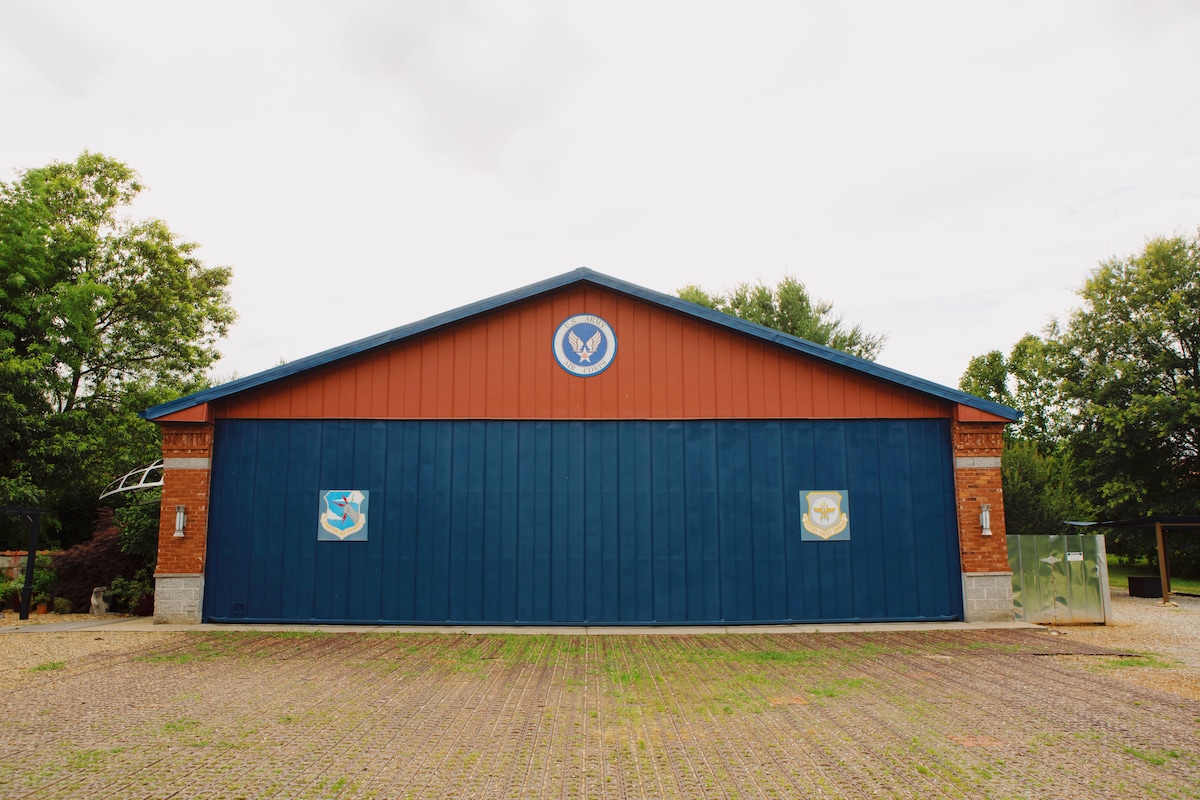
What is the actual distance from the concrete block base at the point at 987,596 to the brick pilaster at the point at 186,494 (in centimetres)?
1374

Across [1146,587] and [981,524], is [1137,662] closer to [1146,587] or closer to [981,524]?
[981,524]

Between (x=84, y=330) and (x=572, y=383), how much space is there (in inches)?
745

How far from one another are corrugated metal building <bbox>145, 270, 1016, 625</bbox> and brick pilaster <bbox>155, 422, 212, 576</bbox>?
4 cm

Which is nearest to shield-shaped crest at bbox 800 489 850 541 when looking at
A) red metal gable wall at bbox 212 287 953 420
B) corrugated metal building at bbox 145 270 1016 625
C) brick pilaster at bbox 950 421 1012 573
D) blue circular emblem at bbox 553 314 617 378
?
corrugated metal building at bbox 145 270 1016 625

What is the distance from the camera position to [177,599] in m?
13.7

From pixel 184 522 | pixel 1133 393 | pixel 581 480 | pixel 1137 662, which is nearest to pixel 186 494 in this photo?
pixel 184 522

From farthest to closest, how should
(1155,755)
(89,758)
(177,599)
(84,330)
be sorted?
1. (84,330)
2. (177,599)
3. (1155,755)
4. (89,758)

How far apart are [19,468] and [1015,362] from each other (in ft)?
184

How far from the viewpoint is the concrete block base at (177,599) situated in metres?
13.7

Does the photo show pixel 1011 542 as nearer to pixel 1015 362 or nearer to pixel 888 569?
pixel 888 569

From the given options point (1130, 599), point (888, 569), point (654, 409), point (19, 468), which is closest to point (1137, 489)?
point (1130, 599)

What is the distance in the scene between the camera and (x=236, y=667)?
9.86 metres

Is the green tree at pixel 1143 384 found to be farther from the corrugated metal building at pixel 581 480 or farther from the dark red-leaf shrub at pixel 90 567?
the dark red-leaf shrub at pixel 90 567

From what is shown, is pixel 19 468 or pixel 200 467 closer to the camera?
pixel 200 467
